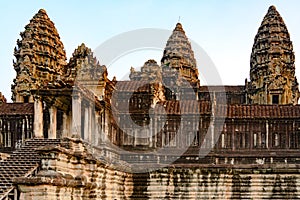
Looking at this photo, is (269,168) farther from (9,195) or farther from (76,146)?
(9,195)

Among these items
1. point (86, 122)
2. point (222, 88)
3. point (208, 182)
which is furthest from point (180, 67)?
point (208, 182)

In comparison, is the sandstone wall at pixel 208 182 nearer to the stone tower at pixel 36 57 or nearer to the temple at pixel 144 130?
the temple at pixel 144 130

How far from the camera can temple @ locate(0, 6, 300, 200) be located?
768 inches

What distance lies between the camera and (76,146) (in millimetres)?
20172

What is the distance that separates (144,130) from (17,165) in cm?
1349

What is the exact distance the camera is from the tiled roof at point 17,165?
17.2 metres

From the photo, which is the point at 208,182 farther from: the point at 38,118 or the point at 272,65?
the point at 272,65

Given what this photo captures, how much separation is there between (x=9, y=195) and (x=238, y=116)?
1877 centimetres

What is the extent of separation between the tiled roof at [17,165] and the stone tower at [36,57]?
2422 cm

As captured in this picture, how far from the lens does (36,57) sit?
1860 inches

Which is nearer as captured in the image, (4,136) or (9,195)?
(9,195)

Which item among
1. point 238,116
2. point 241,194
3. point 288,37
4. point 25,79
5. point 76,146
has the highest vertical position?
point 288,37

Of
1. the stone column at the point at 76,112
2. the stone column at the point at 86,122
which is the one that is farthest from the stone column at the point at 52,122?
the stone column at the point at 76,112

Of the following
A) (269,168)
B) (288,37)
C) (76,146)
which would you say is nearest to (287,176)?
(269,168)
